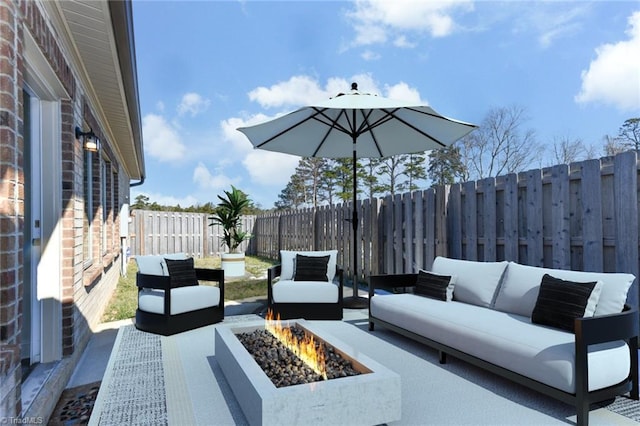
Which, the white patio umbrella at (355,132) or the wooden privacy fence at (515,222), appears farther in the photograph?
the white patio umbrella at (355,132)

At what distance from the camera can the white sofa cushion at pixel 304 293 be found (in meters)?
4.69

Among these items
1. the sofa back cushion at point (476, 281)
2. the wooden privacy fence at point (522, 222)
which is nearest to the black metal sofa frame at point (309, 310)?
the sofa back cushion at point (476, 281)

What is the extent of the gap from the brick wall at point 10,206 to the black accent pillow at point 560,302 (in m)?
3.40

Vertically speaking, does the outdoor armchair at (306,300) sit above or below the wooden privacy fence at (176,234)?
below

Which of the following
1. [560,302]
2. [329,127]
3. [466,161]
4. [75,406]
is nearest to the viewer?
[75,406]

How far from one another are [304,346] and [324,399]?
73cm

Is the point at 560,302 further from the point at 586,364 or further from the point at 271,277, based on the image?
the point at 271,277

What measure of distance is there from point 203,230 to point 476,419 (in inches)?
520

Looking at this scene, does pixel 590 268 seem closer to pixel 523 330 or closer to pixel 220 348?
pixel 523 330

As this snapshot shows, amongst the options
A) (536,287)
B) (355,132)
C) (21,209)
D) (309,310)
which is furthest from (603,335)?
(355,132)

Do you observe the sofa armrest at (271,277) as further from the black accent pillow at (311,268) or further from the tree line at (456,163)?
the tree line at (456,163)

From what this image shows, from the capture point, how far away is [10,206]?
80.3 inches

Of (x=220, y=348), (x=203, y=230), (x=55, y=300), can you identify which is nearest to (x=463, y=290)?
(x=220, y=348)

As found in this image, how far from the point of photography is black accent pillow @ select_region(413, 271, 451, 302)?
12.9ft
